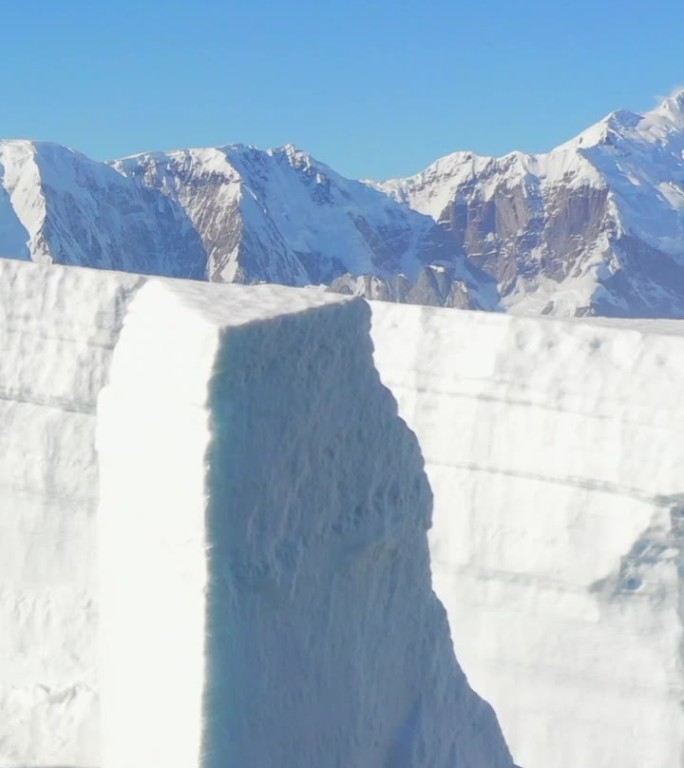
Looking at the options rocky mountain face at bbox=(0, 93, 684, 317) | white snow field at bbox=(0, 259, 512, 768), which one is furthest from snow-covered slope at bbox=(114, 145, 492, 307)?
white snow field at bbox=(0, 259, 512, 768)

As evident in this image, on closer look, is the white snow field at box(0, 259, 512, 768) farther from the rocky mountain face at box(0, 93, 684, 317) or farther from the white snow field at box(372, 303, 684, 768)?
the rocky mountain face at box(0, 93, 684, 317)

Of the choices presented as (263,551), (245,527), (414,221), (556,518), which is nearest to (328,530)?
(263,551)

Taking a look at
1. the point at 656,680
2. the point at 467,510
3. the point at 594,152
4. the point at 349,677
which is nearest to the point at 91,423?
the point at 467,510

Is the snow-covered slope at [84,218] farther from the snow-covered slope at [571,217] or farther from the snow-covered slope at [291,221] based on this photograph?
the snow-covered slope at [571,217]

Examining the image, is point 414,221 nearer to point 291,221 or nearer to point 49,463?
point 291,221

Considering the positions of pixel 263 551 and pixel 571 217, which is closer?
pixel 263 551

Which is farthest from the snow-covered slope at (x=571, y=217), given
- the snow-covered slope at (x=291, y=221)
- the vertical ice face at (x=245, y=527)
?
the vertical ice face at (x=245, y=527)
